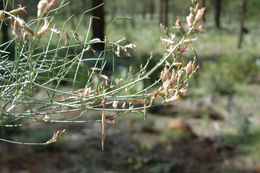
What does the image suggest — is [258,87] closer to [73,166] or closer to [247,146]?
[247,146]

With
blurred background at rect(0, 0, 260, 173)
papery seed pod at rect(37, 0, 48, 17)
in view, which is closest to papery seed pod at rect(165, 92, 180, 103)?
papery seed pod at rect(37, 0, 48, 17)

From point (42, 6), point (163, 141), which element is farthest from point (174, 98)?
point (163, 141)

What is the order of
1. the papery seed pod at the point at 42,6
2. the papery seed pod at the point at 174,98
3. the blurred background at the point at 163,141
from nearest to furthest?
the papery seed pod at the point at 42,6
the papery seed pod at the point at 174,98
the blurred background at the point at 163,141

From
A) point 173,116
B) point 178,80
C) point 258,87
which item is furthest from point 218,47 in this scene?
point 178,80

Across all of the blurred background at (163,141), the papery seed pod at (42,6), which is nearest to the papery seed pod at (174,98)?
the papery seed pod at (42,6)

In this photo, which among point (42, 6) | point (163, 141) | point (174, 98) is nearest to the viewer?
point (42, 6)

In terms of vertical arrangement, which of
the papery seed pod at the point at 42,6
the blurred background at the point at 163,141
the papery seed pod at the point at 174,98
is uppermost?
the papery seed pod at the point at 42,6

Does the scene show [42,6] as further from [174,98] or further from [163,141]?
[163,141]

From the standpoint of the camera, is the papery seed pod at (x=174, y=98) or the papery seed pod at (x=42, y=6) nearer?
the papery seed pod at (x=42, y=6)

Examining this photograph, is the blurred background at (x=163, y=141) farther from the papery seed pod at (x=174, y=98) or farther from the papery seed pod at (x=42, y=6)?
the papery seed pod at (x=42, y=6)

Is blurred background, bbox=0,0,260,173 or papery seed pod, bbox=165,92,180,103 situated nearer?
papery seed pod, bbox=165,92,180,103

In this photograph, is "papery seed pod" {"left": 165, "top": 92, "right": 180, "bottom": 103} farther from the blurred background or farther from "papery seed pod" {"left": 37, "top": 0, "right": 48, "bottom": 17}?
the blurred background

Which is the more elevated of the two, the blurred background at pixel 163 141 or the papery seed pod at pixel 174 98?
the papery seed pod at pixel 174 98

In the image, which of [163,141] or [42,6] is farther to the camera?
[163,141]
